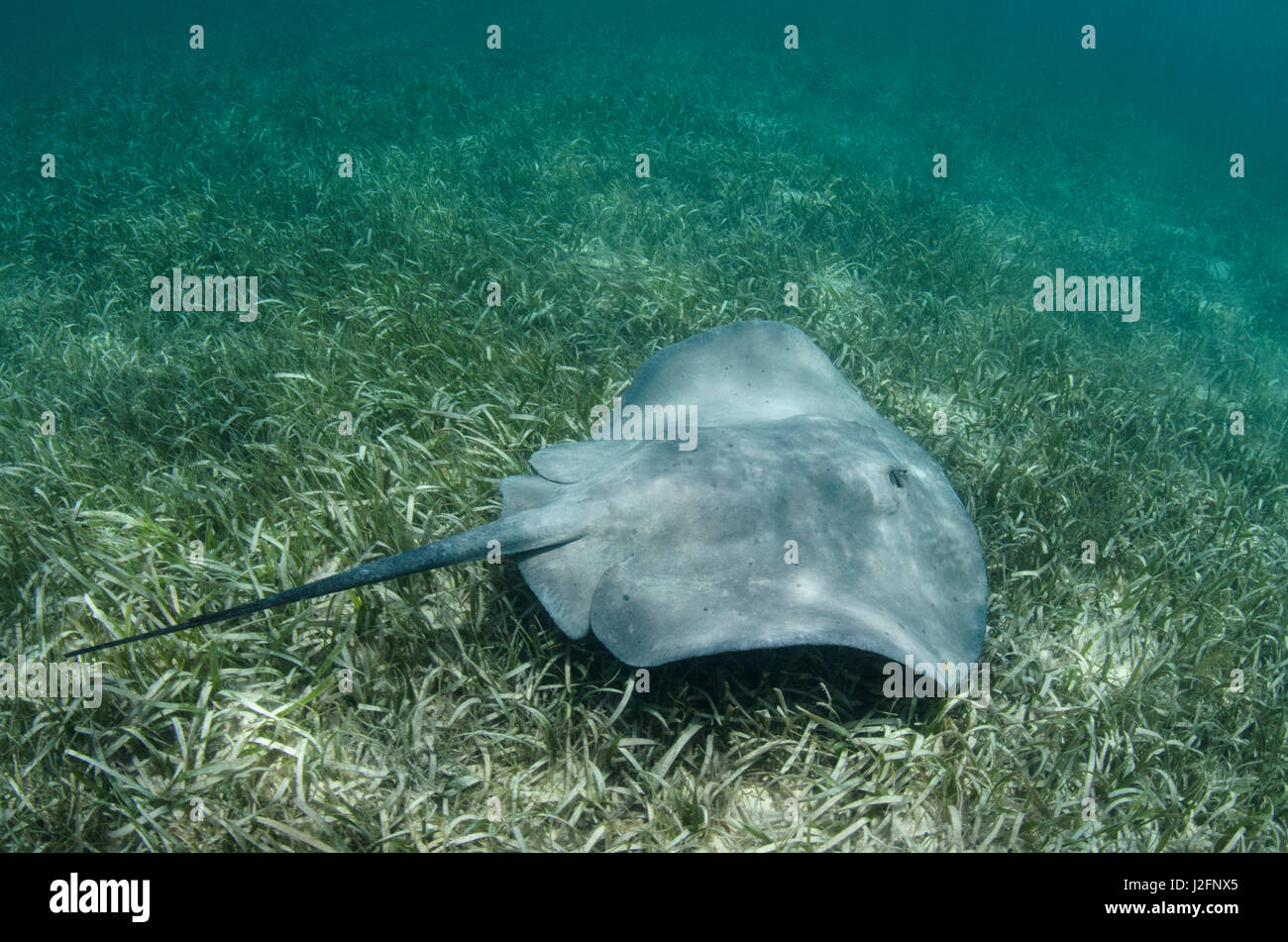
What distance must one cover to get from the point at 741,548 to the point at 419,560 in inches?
61.1

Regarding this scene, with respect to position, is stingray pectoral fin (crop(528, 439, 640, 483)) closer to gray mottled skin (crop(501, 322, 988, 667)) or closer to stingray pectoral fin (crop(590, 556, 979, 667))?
gray mottled skin (crop(501, 322, 988, 667))

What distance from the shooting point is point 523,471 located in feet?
14.2

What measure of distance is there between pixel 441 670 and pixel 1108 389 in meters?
7.01

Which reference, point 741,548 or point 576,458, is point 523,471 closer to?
point 576,458

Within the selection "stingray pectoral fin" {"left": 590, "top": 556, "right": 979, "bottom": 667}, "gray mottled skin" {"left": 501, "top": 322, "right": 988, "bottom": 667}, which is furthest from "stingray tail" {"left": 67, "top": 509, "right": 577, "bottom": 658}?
"stingray pectoral fin" {"left": 590, "top": 556, "right": 979, "bottom": 667}

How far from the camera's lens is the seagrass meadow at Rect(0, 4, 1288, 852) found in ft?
9.33

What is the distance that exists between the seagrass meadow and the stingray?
50 centimetres

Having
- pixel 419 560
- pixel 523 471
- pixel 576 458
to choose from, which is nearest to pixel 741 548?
pixel 576 458

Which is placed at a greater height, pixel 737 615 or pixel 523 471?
pixel 523 471

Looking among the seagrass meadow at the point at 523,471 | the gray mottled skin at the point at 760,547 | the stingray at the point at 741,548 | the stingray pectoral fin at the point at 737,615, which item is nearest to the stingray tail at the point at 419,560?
the stingray at the point at 741,548

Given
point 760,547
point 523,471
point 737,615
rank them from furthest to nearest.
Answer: point 523,471 → point 760,547 → point 737,615

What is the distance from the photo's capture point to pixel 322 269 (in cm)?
702

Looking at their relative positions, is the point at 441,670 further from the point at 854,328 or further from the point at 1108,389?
the point at 1108,389

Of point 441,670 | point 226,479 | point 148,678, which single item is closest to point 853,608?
point 441,670
